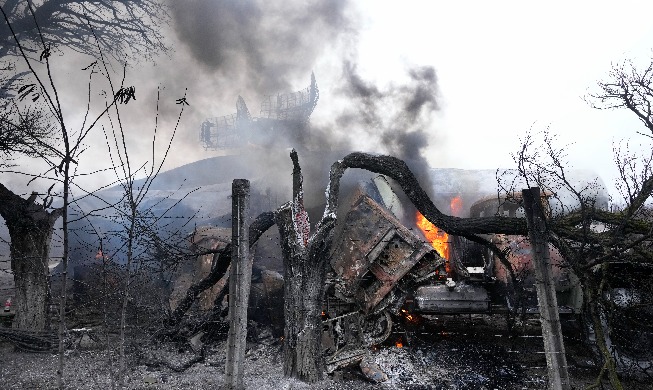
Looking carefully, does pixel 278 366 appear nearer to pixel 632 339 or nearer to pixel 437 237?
pixel 632 339

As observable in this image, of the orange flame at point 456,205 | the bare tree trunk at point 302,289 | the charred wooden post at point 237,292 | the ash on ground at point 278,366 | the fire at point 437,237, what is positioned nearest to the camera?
the charred wooden post at point 237,292

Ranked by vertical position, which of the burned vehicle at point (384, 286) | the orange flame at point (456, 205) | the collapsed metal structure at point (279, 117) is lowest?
the burned vehicle at point (384, 286)

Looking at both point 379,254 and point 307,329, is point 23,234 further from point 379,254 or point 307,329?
point 379,254

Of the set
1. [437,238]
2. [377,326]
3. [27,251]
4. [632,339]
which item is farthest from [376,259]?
[437,238]

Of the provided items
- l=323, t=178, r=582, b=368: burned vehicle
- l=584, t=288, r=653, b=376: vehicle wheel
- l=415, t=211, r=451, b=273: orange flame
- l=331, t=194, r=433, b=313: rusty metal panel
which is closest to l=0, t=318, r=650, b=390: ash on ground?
l=584, t=288, r=653, b=376: vehicle wheel

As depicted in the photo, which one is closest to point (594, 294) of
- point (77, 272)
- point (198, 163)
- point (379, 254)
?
point (379, 254)

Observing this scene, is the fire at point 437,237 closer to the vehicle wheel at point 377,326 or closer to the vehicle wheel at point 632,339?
the vehicle wheel at point 377,326

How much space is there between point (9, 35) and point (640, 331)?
19664mm

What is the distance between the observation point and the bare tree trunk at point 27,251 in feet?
31.2

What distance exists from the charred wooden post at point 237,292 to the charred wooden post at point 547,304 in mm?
4247

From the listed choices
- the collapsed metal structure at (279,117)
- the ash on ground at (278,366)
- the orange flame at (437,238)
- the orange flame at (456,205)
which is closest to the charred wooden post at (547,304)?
the ash on ground at (278,366)

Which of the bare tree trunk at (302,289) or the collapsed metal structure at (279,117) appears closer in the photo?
the bare tree trunk at (302,289)

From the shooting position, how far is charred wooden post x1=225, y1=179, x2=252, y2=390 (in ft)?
19.5

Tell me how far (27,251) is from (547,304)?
11509 millimetres
